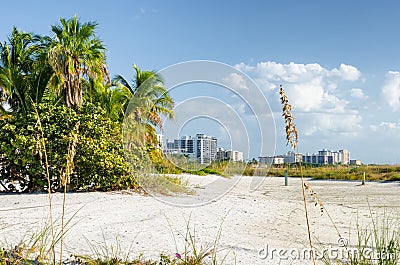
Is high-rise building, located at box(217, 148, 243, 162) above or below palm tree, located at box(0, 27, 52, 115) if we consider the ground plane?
below

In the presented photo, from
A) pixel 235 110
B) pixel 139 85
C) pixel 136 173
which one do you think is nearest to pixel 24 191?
pixel 136 173

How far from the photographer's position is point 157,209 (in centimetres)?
736

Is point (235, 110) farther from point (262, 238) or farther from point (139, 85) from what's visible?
point (139, 85)

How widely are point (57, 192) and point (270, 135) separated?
4.96 m

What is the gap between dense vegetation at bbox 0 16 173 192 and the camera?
9117 mm

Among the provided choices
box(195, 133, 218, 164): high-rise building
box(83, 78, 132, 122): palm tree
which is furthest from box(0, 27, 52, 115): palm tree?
box(195, 133, 218, 164): high-rise building

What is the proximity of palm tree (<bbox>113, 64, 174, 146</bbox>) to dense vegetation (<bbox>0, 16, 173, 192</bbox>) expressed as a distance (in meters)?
0.05

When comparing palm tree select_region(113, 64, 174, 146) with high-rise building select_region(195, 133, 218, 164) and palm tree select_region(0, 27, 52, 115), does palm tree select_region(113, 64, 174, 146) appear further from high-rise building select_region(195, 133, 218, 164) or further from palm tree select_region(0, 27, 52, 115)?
palm tree select_region(0, 27, 52, 115)

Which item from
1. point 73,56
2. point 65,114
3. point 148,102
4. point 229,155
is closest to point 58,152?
point 65,114

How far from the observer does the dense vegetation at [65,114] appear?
9.12 m

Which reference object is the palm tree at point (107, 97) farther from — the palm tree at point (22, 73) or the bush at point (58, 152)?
the bush at point (58, 152)

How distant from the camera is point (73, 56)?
13539 millimetres

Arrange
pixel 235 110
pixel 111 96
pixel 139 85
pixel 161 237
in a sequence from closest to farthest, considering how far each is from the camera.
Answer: pixel 161 237 → pixel 235 110 → pixel 111 96 → pixel 139 85

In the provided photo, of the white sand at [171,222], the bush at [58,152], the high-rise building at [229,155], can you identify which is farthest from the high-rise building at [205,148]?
the bush at [58,152]
